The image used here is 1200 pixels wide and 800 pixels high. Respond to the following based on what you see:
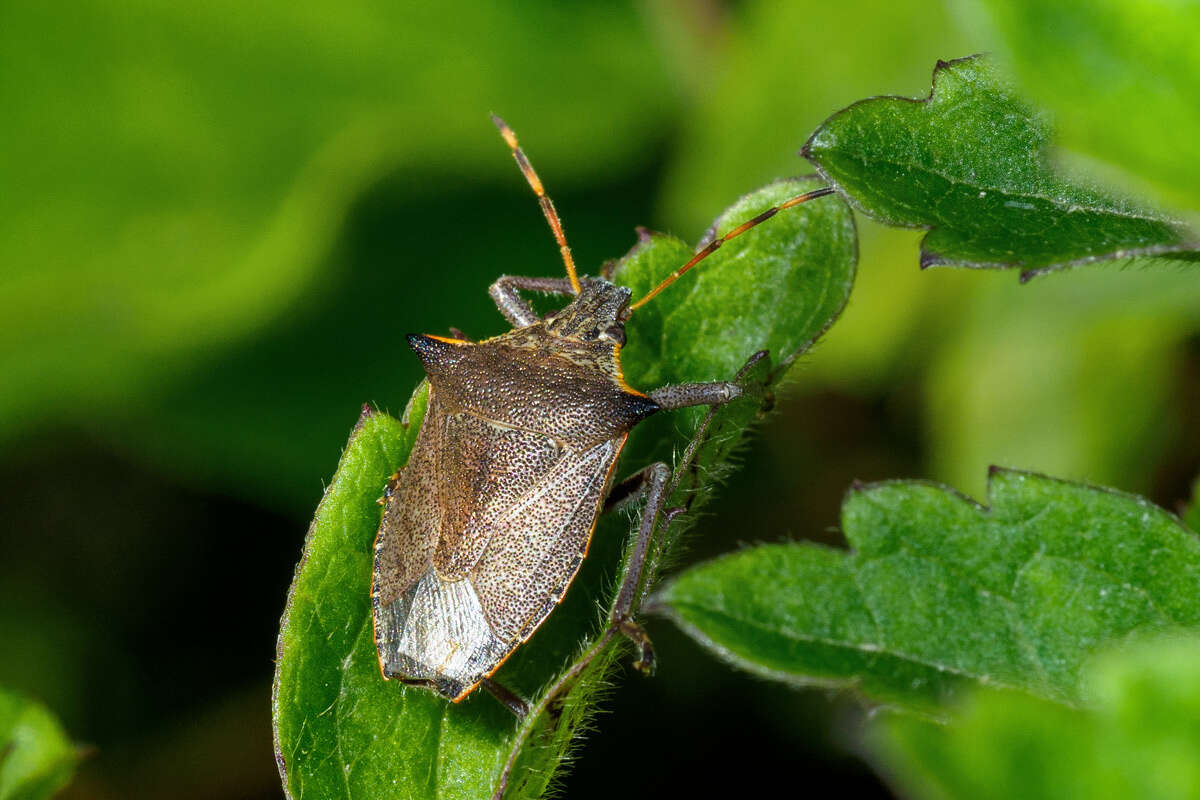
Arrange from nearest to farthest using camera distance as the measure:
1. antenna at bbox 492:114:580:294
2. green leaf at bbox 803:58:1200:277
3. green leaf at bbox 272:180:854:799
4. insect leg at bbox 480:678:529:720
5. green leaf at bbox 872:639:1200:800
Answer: green leaf at bbox 872:639:1200:800, green leaf at bbox 803:58:1200:277, green leaf at bbox 272:180:854:799, insect leg at bbox 480:678:529:720, antenna at bbox 492:114:580:294

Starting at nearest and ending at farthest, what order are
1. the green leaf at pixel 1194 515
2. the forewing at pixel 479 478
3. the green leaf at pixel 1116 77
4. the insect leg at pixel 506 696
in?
the green leaf at pixel 1116 77 → the green leaf at pixel 1194 515 → the insect leg at pixel 506 696 → the forewing at pixel 479 478

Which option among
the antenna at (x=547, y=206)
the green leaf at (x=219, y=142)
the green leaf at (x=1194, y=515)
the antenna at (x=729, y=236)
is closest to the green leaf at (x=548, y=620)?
the antenna at (x=729, y=236)

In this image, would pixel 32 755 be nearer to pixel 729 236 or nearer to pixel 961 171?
pixel 729 236

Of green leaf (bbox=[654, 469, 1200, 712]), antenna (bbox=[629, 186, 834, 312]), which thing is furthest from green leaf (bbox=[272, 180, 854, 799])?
green leaf (bbox=[654, 469, 1200, 712])

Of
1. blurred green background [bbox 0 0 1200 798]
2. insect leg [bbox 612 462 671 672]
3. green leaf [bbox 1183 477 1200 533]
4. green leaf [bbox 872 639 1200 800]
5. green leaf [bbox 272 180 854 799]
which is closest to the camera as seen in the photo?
green leaf [bbox 872 639 1200 800]

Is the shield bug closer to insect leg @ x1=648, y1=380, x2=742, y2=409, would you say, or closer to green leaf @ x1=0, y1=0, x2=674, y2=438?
insect leg @ x1=648, y1=380, x2=742, y2=409

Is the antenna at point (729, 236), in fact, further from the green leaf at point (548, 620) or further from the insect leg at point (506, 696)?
the insect leg at point (506, 696)

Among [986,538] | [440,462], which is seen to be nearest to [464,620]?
[440,462]
